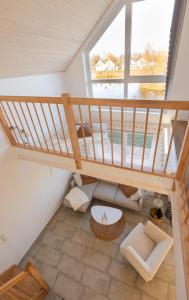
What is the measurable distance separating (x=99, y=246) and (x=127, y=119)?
9.96 ft

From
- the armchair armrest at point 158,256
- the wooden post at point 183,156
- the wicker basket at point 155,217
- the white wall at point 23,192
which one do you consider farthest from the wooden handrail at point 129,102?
the wicker basket at point 155,217

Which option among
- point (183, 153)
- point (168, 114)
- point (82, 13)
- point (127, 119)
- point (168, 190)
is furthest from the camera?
point (127, 119)

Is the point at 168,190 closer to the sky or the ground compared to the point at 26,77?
closer to the ground

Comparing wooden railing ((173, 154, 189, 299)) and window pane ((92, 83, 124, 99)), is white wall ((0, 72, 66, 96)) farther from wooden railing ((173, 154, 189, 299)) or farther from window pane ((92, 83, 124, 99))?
wooden railing ((173, 154, 189, 299))

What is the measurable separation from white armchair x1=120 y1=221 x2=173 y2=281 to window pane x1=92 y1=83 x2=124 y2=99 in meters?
3.11

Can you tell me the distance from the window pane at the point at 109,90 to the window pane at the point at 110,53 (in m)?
0.19

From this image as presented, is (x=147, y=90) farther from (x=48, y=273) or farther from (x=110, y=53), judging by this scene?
(x=48, y=273)

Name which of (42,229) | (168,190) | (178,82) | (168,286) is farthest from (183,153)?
(42,229)

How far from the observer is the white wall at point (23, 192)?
2.82m

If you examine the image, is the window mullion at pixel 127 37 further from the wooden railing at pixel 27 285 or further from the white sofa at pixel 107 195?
the wooden railing at pixel 27 285

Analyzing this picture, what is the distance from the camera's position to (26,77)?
307 centimetres

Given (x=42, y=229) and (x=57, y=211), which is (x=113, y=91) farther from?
(x=42, y=229)

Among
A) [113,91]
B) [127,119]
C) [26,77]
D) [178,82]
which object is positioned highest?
[26,77]

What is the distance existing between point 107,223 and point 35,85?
327 cm
